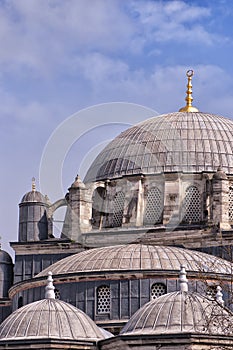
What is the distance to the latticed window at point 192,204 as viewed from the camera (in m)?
67.5

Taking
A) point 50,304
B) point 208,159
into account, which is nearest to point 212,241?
A: point 208,159

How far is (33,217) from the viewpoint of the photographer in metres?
70.4

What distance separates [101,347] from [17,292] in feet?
40.1

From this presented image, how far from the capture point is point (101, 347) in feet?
162

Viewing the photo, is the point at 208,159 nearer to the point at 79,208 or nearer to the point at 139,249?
the point at 79,208

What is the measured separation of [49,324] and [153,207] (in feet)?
64.6

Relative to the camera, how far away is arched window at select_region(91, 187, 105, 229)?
69.9 meters

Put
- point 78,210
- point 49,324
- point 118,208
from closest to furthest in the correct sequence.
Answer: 1. point 49,324
2. point 78,210
3. point 118,208

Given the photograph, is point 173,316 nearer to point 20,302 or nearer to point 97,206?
point 20,302

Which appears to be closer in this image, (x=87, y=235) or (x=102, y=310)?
(x=102, y=310)

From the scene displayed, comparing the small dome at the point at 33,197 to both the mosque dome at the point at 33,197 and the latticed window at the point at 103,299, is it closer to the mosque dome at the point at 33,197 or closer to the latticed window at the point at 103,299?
the mosque dome at the point at 33,197

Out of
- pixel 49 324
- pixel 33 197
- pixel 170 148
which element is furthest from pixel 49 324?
pixel 170 148

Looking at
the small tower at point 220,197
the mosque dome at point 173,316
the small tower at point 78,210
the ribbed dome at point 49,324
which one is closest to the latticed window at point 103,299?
the ribbed dome at point 49,324

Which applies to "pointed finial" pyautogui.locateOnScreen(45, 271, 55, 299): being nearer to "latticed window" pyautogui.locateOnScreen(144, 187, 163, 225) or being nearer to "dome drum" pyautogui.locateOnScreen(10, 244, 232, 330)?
"dome drum" pyautogui.locateOnScreen(10, 244, 232, 330)
